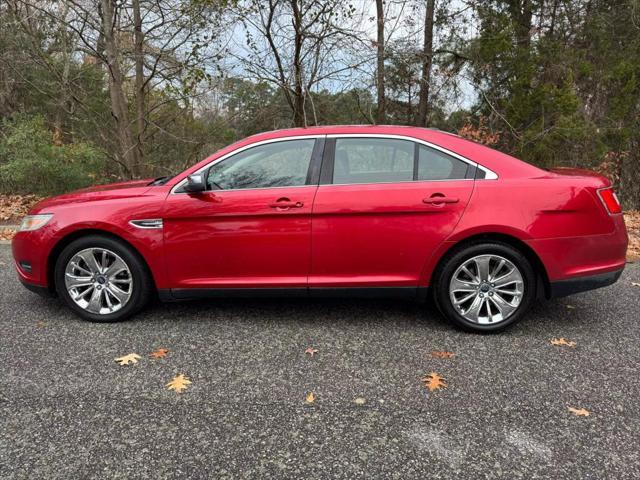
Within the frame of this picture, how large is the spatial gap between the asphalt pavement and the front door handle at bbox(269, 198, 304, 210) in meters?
0.99

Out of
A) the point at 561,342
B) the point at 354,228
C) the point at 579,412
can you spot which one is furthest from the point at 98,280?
the point at 561,342

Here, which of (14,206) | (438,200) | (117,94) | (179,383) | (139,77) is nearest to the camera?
(179,383)

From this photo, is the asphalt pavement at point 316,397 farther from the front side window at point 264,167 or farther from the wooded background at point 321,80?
the wooded background at point 321,80

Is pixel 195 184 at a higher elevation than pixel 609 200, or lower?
higher

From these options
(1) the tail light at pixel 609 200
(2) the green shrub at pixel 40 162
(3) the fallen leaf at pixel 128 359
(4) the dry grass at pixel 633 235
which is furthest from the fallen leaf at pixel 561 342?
(2) the green shrub at pixel 40 162

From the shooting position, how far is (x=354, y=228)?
3568 mm

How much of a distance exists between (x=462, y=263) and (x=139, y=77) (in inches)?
353

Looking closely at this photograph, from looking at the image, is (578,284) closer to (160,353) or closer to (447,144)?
(447,144)

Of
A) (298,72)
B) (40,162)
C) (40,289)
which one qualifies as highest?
(298,72)

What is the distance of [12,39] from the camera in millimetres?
10125

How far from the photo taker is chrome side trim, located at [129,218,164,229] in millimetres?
3682

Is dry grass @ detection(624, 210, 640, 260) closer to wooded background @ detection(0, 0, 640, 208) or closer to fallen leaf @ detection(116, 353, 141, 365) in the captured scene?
wooded background @ detection(0, 0, 640, 208)

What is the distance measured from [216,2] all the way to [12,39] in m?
5.12

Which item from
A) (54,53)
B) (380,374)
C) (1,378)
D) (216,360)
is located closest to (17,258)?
(1,378)
